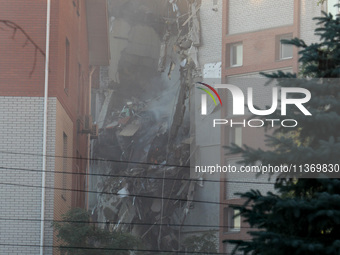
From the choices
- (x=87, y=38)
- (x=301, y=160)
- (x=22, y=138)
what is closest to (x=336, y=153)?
(x=301, y=160)

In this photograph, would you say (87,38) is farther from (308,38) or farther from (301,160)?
(301,160)

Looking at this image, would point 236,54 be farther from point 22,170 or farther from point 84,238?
point 22,170

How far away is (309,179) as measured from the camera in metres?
11.2

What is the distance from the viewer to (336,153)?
410 inches

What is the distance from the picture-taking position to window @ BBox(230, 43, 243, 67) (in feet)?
127

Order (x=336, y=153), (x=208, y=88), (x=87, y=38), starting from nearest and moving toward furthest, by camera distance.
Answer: (x=336, y=153)
(x=87, y=38)
(x=208, y=88)

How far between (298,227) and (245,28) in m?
28.1

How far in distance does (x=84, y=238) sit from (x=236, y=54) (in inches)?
782

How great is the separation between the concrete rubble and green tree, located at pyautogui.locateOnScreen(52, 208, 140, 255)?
1689 cm

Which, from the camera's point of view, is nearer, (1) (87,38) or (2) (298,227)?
(2) (298,227)

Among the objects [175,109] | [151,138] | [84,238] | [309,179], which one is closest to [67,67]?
[84,238]

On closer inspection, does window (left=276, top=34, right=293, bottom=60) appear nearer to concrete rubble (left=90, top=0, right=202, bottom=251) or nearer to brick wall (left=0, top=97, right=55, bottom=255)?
concrete rubble (left=90, top=0, right=202, bottom=251)

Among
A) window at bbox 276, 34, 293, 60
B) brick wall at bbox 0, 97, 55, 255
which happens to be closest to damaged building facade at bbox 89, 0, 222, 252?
window at bbox 276, 34, 293, 60

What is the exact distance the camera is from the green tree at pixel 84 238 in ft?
66.0
